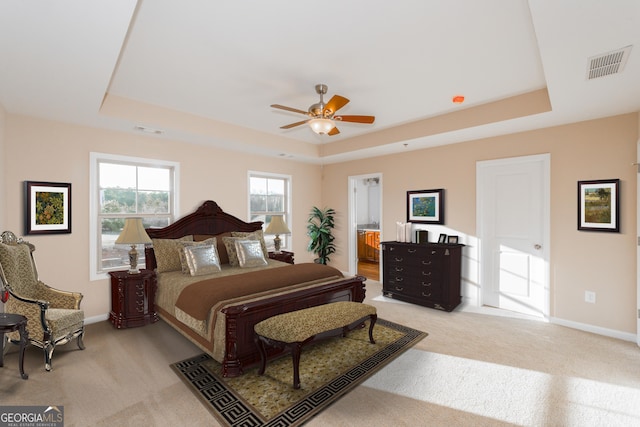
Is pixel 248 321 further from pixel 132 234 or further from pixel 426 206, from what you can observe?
pixel 426 206

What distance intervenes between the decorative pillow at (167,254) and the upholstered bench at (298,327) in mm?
2030

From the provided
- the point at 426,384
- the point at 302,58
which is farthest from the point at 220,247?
the point at 426,384

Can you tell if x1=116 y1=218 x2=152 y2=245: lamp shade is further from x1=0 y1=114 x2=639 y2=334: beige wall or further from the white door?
the white door

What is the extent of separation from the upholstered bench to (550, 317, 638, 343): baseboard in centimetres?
276

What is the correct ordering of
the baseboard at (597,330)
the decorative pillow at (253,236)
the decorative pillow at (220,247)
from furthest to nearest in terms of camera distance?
the decorative pillow at (253,236) → the decorative pillow at (220,247) → the baseboard at (597,330)

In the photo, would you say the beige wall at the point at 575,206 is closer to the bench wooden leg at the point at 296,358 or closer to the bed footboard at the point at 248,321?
the bed footboard at the point at 248,321

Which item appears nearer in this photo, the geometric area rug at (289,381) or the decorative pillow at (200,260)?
the geometric area rug at (289,381)

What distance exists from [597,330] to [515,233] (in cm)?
141

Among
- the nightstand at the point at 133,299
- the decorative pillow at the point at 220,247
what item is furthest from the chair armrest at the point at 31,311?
the decorative pillow at the point at 220,247

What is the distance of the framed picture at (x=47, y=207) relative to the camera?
3635 millimetres

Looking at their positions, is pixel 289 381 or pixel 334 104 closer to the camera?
pixel 289 381

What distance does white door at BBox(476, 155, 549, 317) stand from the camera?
4.20 m

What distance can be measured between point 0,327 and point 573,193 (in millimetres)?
5910

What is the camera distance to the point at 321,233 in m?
6.56
